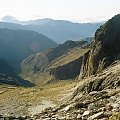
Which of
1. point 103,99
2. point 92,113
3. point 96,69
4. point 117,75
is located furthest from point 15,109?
point 96,69

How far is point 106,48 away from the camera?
3381 inches

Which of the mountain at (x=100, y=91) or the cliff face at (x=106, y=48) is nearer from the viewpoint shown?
the mountain at (x=100, y=91)

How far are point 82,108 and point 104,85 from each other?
1349cm

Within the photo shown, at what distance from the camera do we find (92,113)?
78.9 ft

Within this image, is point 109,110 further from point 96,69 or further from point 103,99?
point 96,69

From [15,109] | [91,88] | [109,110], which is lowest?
[15,109]

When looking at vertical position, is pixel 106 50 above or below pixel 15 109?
above

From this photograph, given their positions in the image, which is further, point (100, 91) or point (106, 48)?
point (106, 48)

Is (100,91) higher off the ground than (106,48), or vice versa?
(100,91)

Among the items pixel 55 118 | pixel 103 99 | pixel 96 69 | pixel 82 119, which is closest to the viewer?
pixel 82 119

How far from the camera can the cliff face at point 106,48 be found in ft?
255

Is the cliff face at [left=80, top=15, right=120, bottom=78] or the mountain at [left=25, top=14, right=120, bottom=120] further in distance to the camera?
the cliff face at [left=80, top=15, right=120, bottom=78]

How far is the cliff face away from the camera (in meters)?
77.8

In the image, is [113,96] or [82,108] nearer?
[82,108]
